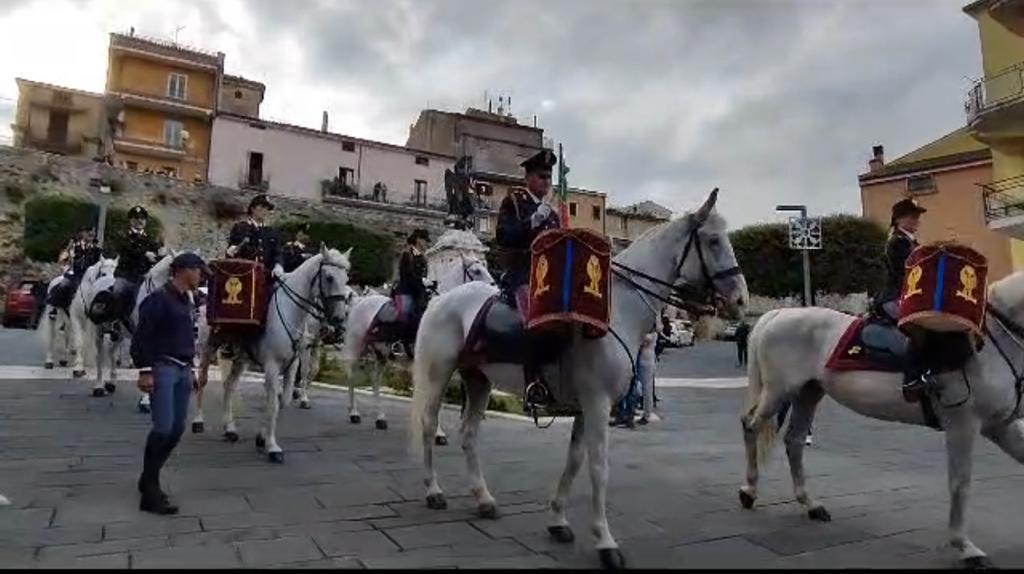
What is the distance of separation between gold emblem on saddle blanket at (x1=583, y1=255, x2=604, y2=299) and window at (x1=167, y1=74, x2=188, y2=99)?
5156 centimetres

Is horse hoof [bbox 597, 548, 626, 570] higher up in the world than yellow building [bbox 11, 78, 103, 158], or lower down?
lower down

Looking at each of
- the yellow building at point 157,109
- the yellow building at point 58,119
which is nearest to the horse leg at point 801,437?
the yellow building at point 157,109

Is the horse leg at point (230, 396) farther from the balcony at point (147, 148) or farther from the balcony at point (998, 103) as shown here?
the balcony at point (147, 148)

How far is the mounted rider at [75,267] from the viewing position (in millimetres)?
12297

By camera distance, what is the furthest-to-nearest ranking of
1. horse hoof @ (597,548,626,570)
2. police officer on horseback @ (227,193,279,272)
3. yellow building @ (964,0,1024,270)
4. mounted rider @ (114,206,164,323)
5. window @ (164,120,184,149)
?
1. window @ (164,120,184,149)
2. yellow building @ (964,0,1024,270)
3. mounted rider @ (114,206,164,323)
4. police officer on horseback @ (227,193,279,272)
5. horse hoof @ (597,548,626,570)

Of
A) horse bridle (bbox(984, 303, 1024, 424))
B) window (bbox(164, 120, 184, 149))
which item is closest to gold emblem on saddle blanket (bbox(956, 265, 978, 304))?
horse bridle (bbox(984, 303, 1024, 424))

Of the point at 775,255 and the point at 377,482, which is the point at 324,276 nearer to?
the point at 377,482

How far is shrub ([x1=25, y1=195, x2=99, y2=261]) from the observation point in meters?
31.7

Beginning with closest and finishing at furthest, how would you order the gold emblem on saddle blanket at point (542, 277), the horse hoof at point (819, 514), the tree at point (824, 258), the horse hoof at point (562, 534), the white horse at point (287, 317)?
the gold emblem on saddle blanket at point (542, 277)
the horse hoof at point (562, 534)
the horse hoof at point (819, 514)
the white horse at point (287, 317)
the tree at point (824, 258)

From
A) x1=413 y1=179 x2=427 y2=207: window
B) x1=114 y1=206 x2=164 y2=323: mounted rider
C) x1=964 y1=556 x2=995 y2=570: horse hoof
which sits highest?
x1=413 y1=179 x2=427 y2=207: window

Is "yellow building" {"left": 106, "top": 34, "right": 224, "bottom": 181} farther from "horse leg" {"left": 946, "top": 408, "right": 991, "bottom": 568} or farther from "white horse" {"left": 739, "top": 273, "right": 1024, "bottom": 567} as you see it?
"horse leg" {"left": 946, "top": 408, "right": 991, "bottom": 568}

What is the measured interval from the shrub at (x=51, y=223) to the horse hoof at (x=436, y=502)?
107 feet

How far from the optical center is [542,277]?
14.7 feet

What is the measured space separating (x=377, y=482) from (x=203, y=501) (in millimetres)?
1452
